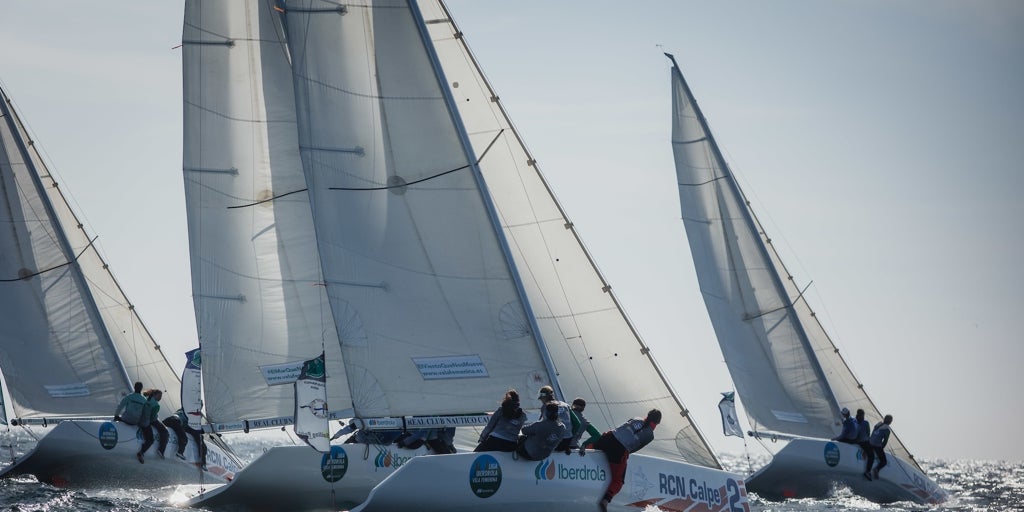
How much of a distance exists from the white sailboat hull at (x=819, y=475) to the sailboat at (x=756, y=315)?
108 centimetres

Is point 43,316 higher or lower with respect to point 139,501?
higher

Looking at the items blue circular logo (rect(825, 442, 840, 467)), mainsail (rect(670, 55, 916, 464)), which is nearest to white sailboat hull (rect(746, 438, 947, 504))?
blue circular logo (rect(825, 442, 840, 467))

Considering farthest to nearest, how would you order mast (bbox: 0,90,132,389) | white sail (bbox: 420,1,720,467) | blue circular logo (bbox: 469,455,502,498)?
mast (bbox: 0,90,132,389) → white sail (bbox: 420,1,720,467) → blue circular logo (bbox: 469,455,502,498)

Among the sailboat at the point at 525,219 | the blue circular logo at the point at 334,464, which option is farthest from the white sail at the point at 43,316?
the sailboat at the point at 525,219

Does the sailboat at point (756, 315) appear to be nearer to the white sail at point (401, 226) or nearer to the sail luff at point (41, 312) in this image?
the white sail at point (401, 226)

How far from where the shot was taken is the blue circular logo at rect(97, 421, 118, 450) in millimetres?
22766

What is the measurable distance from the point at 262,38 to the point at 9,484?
9.02 meters

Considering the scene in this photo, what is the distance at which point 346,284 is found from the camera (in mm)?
18266

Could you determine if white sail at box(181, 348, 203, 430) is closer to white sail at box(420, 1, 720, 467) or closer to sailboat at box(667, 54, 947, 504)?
white sail at box(420, 1, 720, 467)

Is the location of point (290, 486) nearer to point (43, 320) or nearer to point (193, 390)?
point (193, 390)

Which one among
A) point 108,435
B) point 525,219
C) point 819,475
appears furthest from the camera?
point 819,475

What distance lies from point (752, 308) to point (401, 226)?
13.9 m

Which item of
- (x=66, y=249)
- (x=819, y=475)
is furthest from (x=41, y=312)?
(x=819, y=475)

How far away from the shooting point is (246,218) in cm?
2456
